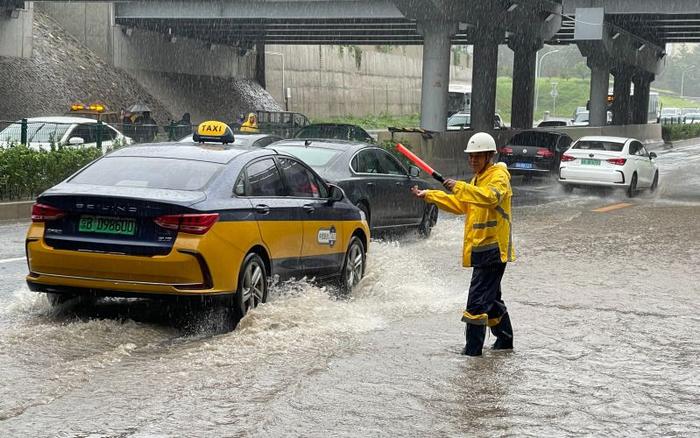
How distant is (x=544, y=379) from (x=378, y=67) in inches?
3016

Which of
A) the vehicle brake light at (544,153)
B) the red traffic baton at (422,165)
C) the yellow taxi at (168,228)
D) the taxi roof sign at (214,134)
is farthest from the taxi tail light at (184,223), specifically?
the vehicle brake light at (544,153)

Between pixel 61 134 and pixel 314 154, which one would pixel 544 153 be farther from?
pixel 314 154

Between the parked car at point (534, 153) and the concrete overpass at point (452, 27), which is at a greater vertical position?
the concrete overpass at point (452, 27)

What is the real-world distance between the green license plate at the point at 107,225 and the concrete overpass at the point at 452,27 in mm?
28950

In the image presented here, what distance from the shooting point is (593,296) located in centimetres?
1161

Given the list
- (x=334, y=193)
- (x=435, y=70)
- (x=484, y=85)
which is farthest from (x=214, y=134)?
(x=484, y=85)

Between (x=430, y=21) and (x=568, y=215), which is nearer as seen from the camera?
(x=568, y=215)

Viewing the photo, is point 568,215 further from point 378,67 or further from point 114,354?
point 378,67

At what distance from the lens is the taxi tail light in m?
8.24

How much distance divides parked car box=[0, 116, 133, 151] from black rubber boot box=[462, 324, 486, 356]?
46.5 feet

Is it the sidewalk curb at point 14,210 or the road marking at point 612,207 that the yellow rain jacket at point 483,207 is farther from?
the road marking at point 612,207

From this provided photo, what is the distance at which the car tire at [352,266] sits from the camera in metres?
10.9

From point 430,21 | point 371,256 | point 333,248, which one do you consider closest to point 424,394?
point 333,248

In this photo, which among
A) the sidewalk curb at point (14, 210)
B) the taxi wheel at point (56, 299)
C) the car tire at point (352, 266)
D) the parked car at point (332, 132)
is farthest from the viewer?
the parked car at point (332, 132)
